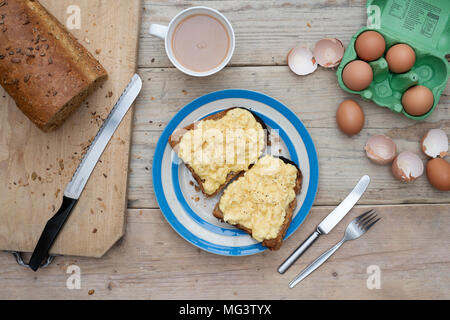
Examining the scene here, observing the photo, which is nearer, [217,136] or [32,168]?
[217,136]

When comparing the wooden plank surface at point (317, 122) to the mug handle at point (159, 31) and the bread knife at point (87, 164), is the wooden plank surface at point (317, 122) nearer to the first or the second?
the bread knife at point (87, 164)

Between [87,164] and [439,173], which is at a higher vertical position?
[439,173]

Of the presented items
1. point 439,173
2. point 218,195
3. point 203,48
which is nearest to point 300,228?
point 218,195

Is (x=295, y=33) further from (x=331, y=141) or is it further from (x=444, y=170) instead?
(x=444, y=170)

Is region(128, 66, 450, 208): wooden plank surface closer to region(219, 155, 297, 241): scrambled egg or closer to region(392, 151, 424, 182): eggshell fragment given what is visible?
region(392, 151, 424, 182): eggshell fragment

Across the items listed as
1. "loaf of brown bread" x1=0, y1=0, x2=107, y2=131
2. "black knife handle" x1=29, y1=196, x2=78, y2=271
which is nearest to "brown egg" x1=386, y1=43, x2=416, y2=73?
"loaf of brown bread" x1=0, y1=0, x2=107, y2=131

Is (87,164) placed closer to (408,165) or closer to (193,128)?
(193,128)

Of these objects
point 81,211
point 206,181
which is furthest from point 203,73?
point 81,211
